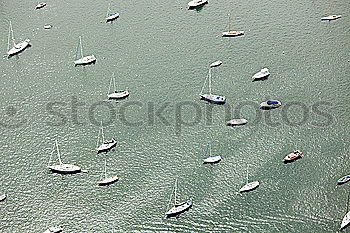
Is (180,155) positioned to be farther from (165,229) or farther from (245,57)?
(245,57)

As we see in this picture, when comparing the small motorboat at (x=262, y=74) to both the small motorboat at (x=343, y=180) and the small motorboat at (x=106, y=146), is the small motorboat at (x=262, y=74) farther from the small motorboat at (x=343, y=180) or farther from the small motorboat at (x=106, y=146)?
the small motorboat at (x=106, y=146)

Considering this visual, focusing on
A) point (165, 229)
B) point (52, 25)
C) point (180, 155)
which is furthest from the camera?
point (52, 25)

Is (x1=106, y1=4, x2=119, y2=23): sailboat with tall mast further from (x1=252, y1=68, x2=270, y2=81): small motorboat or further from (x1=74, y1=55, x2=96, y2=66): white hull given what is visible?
(x1=252, y1=68, x2=270, y2=81): small motorboat

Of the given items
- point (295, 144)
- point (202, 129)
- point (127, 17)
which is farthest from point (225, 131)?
point (127, 17)

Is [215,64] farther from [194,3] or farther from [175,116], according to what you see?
[194,3]

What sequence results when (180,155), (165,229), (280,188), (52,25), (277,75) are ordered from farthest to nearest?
(52,25) < (277,75) < (180,155) < (280,188) < (165,229)

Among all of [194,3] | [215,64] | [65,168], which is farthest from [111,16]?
[65,168]

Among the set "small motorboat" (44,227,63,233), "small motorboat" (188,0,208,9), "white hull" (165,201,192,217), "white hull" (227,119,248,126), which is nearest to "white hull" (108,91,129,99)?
"white hull" (227,119,248,126)
